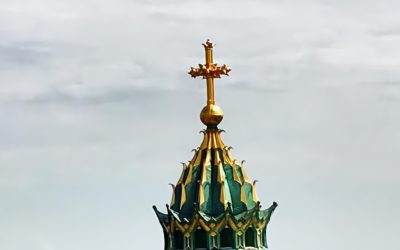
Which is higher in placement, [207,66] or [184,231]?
[207,66]

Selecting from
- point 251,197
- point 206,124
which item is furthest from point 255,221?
point 206,124

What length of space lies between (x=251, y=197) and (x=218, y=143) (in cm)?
250

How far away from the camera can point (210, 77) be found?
44.5 metres

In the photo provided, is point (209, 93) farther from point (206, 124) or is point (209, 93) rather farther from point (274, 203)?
point (274, 203)

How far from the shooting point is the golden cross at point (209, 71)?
1745 inches

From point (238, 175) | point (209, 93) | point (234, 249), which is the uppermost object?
point (209, 93)

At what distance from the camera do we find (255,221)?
42719 millimetres

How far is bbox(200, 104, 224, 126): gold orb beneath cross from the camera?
43969 mm

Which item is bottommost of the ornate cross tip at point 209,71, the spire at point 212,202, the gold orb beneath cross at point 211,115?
the spire at point 212,202

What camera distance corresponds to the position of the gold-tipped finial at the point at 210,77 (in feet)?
144

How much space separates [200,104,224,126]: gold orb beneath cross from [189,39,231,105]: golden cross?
0.35 metres

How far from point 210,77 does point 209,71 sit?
0.27m

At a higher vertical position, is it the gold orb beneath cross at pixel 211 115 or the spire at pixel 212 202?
the gold orb beneath cross at pixel 211 115

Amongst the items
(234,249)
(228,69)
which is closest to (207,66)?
(228,69)
